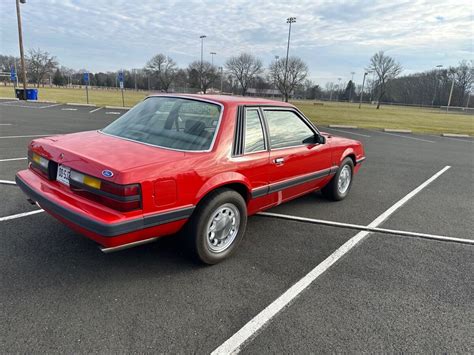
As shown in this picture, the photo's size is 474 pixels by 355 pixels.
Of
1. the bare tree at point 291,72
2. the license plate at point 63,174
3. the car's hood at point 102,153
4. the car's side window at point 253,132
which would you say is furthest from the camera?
the bare tree at point 291,72

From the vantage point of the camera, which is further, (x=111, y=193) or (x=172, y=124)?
(x=172, y=124)

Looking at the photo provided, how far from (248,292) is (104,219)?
4.31 feet

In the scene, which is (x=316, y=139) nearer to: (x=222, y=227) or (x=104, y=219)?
(x=222, y=227)

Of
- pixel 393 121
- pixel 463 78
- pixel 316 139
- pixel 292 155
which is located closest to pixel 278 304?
pixel 292 155

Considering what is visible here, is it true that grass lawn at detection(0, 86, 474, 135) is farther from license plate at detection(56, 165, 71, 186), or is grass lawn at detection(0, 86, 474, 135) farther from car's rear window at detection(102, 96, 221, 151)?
license plate at detection(56, 165, 71, 186)

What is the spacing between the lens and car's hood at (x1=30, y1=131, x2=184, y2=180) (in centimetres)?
252

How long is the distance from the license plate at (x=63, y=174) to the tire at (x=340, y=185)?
12.0 ft

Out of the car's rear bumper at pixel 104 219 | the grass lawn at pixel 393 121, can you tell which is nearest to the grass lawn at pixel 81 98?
the grass lawn at pixel 393 121

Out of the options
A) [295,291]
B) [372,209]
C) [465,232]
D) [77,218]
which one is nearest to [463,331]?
[295,291]

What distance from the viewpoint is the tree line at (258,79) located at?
72.9m

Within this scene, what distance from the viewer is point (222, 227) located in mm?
3123

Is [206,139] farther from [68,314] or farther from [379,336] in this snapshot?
[379,336]

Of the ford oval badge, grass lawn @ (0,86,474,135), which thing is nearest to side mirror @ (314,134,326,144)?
the ford oval badge

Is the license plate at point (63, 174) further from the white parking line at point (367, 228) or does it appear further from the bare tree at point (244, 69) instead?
the bare tree at point (244, 69)
